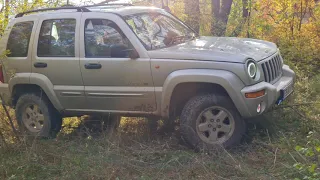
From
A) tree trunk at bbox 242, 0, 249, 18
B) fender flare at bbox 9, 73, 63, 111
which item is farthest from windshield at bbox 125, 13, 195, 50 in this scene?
tree trunk at bbox 242, 0, 249, 18

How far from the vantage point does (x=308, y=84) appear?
6.75m

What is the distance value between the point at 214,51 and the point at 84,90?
5.86 ft

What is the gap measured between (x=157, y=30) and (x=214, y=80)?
1.31 meters

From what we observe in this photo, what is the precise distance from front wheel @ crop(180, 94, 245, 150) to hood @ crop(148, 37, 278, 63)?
0.48 m

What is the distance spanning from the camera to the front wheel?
466 cm

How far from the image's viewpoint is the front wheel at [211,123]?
15.3ft

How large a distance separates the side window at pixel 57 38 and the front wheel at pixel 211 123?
5.85ft

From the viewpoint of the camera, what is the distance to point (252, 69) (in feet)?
14.9

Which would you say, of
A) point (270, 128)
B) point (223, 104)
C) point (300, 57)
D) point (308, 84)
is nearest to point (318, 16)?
point (300, 57)

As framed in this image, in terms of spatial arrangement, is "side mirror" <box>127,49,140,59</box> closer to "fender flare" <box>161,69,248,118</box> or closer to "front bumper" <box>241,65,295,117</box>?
"fender flare" <box>161,69,248,118</box>

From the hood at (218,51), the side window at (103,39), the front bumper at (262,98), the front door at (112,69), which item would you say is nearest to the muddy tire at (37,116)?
the front door at (112,69)

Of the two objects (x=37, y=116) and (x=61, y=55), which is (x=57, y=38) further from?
(x=37, y=116)

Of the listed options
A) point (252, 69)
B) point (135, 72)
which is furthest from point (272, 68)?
point (135, 72)

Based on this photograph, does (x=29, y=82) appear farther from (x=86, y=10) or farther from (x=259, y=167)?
(x=259, y=167)
